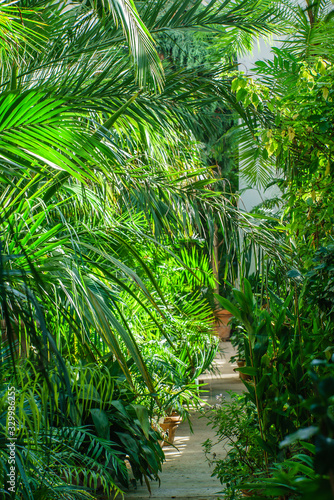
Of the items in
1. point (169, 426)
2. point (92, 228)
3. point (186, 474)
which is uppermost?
point (92, 228)

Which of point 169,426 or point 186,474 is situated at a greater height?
point 169,426

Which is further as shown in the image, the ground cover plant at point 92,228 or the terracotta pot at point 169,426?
the terracotta pot at point 169,426

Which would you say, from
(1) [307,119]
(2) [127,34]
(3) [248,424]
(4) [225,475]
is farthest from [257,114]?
(4) [225,475]

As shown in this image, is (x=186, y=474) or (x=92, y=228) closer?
(x=92, y=228)

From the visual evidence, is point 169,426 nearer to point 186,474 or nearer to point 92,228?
point 186,474

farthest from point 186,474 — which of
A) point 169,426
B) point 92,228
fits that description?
point 92,228

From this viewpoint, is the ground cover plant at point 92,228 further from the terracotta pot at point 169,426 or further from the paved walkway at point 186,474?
the terracotta pot at point 169,426

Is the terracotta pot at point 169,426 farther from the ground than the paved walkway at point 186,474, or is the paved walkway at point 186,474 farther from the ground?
the terracotta pot at point 169,426

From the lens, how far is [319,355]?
1497 millimetres

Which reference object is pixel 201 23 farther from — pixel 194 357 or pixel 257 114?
pixel 194 357

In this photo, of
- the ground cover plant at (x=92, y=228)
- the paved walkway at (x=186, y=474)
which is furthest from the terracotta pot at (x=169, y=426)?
the ground cover plant at (x=92, y=228)

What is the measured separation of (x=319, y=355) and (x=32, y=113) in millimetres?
1145

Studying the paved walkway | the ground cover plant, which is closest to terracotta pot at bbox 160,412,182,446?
the paved walkway

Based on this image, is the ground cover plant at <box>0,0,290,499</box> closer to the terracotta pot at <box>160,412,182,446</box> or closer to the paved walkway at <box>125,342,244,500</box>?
the paved walkway at <box>125,342,244,500</box>
